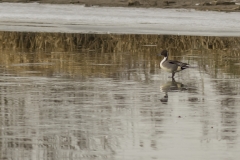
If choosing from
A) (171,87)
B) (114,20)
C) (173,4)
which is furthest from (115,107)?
(173,4)

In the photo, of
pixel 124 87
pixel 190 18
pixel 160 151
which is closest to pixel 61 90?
pixel 124 87

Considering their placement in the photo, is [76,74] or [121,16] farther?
[121,16]

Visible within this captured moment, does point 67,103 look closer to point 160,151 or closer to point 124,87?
point 124,87

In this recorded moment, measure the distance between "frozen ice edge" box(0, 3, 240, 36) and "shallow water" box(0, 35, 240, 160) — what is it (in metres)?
5.73

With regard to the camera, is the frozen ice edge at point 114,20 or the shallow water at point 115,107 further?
the frozen ice edge at point 114,20

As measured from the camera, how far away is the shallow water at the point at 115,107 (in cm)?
793

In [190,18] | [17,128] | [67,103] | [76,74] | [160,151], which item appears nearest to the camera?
[160,151]

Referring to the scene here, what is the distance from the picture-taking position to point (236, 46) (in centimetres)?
2114

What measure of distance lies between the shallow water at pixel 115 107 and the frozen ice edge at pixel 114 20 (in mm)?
5725

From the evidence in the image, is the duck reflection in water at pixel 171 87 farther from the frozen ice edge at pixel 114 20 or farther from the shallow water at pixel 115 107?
the frozen ice edge at pixel 114 20

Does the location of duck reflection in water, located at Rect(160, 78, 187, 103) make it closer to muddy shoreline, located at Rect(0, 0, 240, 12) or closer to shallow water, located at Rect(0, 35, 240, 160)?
shallow water, located at Rect(0, 35, 240, 160)

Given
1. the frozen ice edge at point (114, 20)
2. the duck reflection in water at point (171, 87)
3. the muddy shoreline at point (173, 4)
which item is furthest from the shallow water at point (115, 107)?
the muddy shoreline at point (173, 4)

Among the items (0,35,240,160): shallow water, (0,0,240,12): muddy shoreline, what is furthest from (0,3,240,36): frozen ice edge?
(0,35,240,160): shallow water

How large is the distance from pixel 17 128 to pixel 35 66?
6737mm
